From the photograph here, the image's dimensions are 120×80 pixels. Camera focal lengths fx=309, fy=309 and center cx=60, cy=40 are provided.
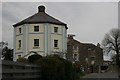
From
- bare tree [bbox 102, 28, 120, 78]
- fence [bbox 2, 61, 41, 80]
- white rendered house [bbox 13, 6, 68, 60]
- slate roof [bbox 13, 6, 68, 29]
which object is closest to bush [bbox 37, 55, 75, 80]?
fence [bbox 2, 61, 41, 80]

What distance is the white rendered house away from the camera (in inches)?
2509

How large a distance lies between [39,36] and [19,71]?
51261 millimetres

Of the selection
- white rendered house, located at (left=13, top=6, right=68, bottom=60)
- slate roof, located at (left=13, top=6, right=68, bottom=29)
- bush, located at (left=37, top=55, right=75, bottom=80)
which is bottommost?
bush, located at (left=37, top=55, right=75, bottom=80)

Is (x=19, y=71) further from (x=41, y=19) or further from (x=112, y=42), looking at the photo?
(x=112, y=42)

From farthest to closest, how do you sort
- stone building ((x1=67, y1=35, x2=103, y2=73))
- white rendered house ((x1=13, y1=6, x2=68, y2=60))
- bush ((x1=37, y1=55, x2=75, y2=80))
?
stone building ((x1=67, y1=35, x2=103, y2=73))
white rendered house ((x1=13, y1=6, x2=68, y2=60))
bush ((x1=37, y1=55, x2=75, y2=80))

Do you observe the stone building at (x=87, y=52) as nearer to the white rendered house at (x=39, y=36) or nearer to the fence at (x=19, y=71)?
the white rendered house at (x=39, y=36)

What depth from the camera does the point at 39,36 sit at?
6444 cm

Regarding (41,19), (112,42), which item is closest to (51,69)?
(41,19)

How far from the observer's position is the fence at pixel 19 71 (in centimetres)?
1114

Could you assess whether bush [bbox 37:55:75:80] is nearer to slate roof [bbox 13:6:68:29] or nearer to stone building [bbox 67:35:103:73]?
slate roof [bbox 13:6:68:29]

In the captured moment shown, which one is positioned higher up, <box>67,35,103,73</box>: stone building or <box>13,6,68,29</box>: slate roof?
<box>13,6,68,29</box>: slate roof

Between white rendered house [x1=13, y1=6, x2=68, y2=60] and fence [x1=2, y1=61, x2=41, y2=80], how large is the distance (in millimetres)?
45736

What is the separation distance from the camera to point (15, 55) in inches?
2606

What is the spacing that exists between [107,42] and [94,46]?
63.8ft
